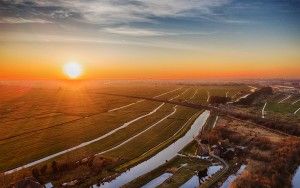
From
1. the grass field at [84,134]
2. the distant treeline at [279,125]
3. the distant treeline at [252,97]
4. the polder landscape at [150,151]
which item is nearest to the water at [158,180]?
the polder landscape at [150,151]

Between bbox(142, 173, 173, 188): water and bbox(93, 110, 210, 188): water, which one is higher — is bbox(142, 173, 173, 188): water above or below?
above

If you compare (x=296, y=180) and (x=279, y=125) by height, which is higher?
(x=296, y=180)

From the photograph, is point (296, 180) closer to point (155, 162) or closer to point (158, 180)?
point (158, 180)

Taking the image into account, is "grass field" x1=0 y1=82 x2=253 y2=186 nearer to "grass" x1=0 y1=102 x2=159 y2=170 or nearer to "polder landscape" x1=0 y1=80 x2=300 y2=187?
"grass" x1=0 y1=102 x2=159 y2=170

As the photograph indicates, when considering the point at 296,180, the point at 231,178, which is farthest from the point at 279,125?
the point at 231,178

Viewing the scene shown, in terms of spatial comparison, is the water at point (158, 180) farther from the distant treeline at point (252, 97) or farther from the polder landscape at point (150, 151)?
the distant treeline at point (252, 97)

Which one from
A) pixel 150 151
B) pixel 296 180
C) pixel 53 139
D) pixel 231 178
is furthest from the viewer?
pixel 53 139

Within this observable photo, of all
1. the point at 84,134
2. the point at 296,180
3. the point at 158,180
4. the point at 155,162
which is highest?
the point at 296,180

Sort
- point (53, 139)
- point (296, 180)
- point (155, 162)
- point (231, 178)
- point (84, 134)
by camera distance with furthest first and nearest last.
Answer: point (84, 134) → point (53, 139) → point (155, 162) → point (231, 178) → point (296, 180)

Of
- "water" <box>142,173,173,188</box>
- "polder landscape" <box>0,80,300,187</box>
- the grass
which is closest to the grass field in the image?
the grass

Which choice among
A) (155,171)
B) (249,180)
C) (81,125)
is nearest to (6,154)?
(155,171)
